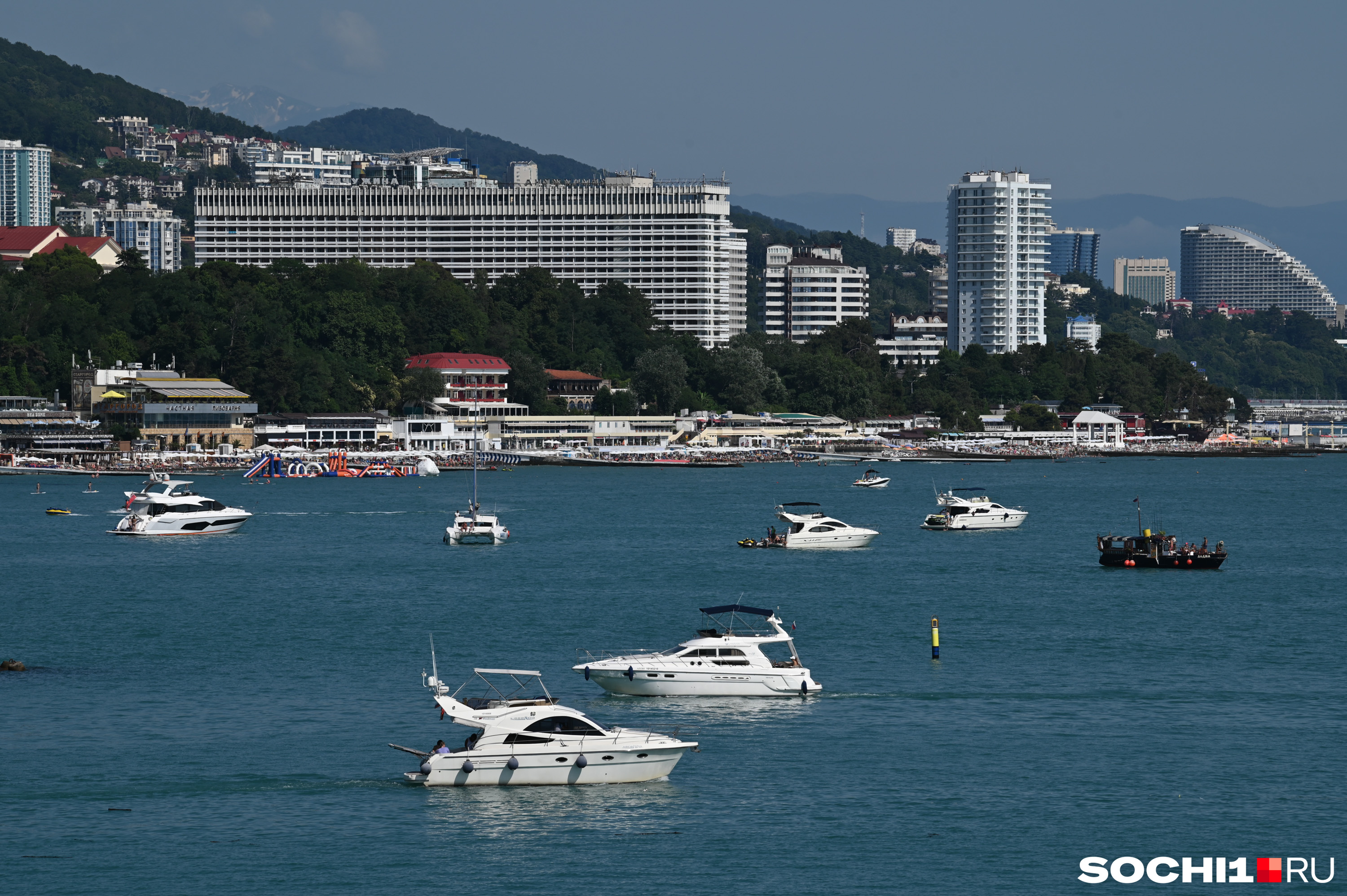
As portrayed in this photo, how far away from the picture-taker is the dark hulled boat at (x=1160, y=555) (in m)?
61.5

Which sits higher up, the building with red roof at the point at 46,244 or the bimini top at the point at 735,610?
the building with red roof at the point at 46,244

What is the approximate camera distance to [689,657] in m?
36.3

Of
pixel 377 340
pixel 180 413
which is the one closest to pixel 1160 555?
pixel 180 413

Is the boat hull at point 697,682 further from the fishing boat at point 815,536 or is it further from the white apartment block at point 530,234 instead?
the white apartment block at point 530,234

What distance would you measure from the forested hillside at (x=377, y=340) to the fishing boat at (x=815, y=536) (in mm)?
81913

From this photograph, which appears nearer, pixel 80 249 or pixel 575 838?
pixel 575 838

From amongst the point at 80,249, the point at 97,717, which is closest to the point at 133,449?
the point at 80,249

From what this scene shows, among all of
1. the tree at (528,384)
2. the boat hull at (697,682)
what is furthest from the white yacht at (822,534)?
the tree at (528,384)

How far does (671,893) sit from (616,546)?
47.7 metres

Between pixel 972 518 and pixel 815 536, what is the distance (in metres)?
12.9

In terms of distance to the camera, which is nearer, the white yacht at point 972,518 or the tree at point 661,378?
the white yacht at point 972,518

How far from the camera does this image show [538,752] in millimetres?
28422

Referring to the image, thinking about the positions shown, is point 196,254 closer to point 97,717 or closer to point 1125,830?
point 97,717

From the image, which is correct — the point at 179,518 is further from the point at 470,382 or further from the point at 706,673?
the point at 470,382
